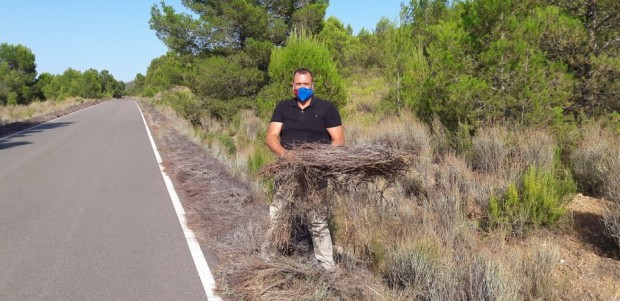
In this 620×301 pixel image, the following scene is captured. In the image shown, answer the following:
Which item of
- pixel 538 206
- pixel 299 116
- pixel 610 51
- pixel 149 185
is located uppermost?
pixel 610 51

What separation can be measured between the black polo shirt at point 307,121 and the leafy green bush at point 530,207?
2.25 m

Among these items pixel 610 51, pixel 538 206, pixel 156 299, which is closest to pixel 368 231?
pixel 538 206

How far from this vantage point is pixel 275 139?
385 centimetres

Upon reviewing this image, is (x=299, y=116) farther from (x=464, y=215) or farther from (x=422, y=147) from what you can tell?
(x=422, y=147)

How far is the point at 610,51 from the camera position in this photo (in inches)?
302

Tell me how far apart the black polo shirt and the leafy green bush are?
2.25 metres

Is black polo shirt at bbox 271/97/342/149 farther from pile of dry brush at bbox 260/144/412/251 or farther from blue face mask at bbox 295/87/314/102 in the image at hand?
pile of dry brush at bbox 260/144/412/251

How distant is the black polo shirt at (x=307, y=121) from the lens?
152 inches

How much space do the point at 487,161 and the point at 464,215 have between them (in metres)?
2.07

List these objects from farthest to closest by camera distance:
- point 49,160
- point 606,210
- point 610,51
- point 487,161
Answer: point 49,160, point 610,51, point 487,161, point 606,210

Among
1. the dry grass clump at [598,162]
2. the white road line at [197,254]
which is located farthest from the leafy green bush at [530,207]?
the white road line at [197,254]

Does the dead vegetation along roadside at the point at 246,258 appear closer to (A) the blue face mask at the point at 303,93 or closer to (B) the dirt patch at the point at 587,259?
(A) the blue face mask at the point at 303,93

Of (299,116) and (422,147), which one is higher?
(299,116)

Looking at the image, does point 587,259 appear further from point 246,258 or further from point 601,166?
point 246,258
